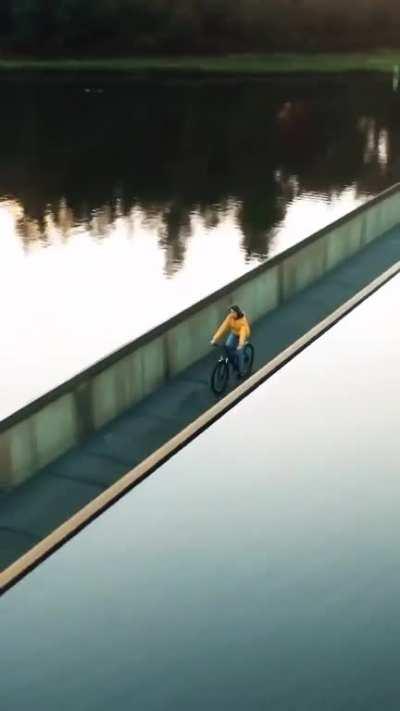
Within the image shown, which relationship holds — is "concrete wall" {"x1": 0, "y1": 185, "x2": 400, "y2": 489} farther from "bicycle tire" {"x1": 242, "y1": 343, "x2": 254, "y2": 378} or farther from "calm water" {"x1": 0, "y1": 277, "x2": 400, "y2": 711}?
"calm water" {"x1": 0, "y1": 277, "x2": 400, "y2": 711}

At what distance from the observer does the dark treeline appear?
324 feet

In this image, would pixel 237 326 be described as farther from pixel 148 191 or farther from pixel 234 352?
pixel 148 191

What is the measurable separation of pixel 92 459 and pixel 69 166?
132ft

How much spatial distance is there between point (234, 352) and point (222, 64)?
85273 mm

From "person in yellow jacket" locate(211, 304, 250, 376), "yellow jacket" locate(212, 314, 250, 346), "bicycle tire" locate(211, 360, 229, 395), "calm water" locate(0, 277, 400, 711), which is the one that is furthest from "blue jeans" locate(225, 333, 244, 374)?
"calm water" locate(0, 277, 400, 711)

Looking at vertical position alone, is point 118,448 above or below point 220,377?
below

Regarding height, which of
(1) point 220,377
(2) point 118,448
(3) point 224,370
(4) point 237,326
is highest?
(4) point 237,326

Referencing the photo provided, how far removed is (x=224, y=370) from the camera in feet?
66.7

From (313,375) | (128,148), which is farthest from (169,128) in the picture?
(313,375)

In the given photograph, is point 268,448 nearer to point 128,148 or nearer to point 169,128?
point 128,148

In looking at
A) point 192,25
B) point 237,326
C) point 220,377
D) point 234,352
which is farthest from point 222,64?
point 220,377

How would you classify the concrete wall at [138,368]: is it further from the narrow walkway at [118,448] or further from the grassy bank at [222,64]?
the grassy bank at [222,64]

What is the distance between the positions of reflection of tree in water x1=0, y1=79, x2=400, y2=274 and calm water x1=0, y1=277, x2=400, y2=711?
18290 mm

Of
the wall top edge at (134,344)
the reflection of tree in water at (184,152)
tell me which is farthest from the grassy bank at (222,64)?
the wall top edge at (134,344)
